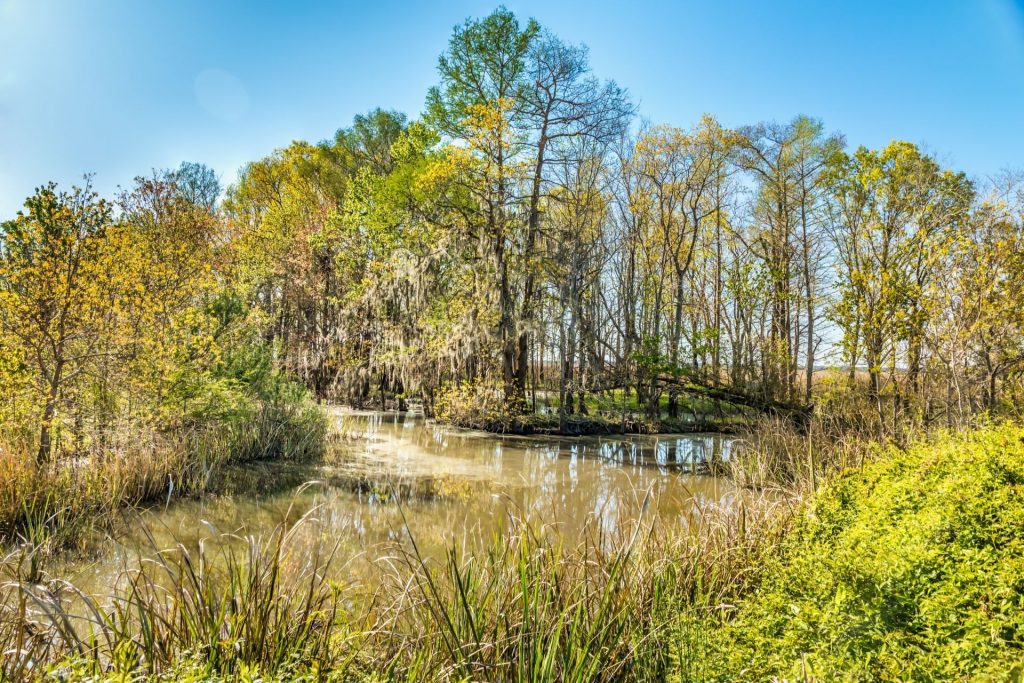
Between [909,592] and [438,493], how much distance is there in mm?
6751

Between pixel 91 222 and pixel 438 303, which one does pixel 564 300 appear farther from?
pixel 91 222


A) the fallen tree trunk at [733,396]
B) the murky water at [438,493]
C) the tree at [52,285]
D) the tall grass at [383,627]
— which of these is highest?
the tree at [52,285]

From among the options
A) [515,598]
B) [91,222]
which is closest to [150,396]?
[91,222]

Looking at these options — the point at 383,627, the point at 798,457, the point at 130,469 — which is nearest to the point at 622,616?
the point at 383,627

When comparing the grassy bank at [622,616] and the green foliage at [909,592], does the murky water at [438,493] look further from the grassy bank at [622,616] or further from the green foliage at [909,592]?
the green foliage at [909,592]

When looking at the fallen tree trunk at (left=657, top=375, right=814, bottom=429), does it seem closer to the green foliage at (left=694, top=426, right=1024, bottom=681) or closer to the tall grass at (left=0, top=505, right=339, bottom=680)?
the green foliage at (left=694, top=426, right=1024, bottom=681)

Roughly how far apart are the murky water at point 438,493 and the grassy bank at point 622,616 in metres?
0.45

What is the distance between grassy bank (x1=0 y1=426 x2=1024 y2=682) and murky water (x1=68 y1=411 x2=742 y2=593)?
450mm

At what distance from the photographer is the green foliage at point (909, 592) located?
266 centimetres

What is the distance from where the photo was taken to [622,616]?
317 centimetres

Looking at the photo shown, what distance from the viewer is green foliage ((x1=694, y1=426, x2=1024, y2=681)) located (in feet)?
8.72

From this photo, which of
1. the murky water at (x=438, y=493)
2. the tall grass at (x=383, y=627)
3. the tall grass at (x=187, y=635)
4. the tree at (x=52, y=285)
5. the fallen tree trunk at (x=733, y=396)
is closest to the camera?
the tall grass at (x=187, y=635)

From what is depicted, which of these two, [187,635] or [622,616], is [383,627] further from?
[622,616]

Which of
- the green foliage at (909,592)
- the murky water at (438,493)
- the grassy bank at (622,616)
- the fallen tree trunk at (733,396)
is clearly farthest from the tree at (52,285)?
the fallen tree trunk at (733,396)
